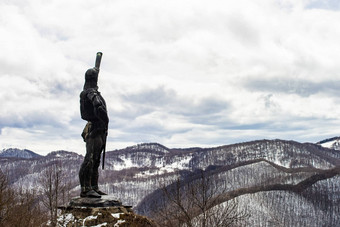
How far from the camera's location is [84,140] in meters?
10.6

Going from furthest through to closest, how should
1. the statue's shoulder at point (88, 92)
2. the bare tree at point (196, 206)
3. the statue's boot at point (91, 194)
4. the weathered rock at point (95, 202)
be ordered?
the bare tree at point (196, 206) → the statue's shoulder at point (88, 92) → the statue's boot at point (91, 194) → the weathered rock at point (95, 202)

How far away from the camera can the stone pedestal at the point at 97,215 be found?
9.14 m

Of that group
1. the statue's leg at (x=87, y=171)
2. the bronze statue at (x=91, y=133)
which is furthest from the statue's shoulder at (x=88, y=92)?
the statue's leg at (x=87, y=171)

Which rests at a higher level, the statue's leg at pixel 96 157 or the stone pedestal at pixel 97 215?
A: the statue's leg at pixel 96 157

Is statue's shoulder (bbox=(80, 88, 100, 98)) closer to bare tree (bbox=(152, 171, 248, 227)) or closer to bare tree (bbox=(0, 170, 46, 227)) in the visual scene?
bare tree (bbox=(0, 170, 46, 227))

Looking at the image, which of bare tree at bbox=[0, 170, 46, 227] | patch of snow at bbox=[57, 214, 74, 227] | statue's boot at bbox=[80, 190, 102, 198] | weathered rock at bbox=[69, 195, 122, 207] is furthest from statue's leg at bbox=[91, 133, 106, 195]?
bare tree at bbox=[0, 170, 46, 227]

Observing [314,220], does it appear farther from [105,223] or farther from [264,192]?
[105,223]

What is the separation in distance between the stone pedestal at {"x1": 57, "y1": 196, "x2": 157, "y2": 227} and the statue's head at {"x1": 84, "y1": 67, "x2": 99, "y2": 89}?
337 centimetres

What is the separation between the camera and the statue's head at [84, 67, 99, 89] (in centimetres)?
1031

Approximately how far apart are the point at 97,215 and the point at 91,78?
158 inches

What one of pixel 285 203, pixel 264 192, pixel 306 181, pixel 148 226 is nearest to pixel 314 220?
pixel 285 203

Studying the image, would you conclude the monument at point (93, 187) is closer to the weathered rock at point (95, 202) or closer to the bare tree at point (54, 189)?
the weathered rock at point (95, 202)

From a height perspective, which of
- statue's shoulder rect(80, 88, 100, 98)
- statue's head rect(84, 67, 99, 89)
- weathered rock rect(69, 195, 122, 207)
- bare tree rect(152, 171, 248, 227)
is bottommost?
bare tree rect(152, 171, 248, 227)

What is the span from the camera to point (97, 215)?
9.21 meters
